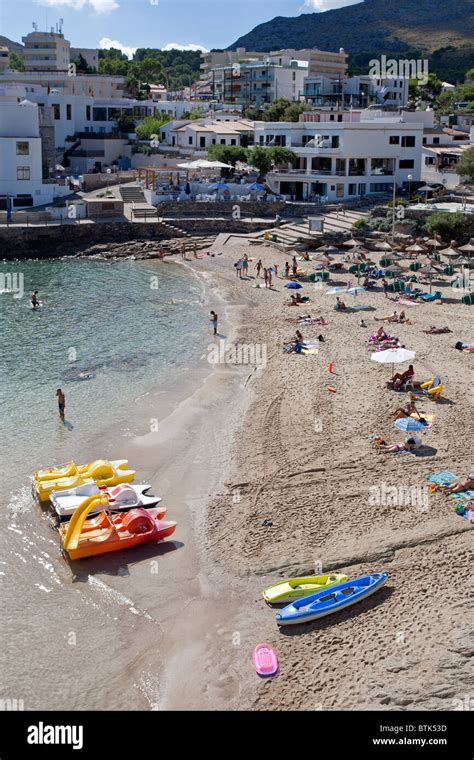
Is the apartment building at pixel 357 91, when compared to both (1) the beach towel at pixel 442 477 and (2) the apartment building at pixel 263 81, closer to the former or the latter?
(2) the apartment building at pixel 263 81

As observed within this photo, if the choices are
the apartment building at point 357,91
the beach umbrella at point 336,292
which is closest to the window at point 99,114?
the apartment building at point 357,91

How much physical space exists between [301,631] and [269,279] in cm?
2987

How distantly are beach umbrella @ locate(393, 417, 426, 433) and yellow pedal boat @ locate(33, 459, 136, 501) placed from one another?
7.31 metres

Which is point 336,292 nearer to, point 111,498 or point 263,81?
point 111,498

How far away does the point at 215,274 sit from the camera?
151ft

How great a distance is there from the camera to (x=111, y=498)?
18.6 m

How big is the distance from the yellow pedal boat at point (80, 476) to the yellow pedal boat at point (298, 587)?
19.9 feet

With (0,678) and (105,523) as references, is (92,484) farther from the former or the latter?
(0,678)

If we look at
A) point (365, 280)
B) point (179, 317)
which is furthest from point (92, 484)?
point (365, 280)

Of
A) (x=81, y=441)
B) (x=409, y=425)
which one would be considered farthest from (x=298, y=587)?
(x=81, y=441)

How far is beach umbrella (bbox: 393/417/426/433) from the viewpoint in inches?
853
